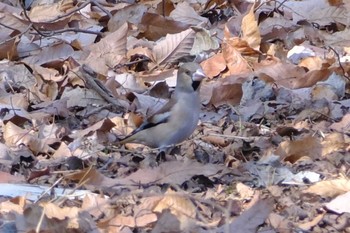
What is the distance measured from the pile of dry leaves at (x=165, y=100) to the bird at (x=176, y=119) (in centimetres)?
10

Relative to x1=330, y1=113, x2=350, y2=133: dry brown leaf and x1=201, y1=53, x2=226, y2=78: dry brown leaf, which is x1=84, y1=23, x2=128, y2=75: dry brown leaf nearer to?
x1=201, y1=53, x2=226, y2=78: dry brown leaf

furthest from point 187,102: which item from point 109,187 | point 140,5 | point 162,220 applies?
point 140,5

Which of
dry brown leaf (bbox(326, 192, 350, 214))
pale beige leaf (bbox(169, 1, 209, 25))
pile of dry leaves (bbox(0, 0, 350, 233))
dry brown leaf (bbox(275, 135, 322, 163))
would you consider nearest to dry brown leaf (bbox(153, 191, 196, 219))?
pile of dry leaves (bbox(0, 0, 350, 233))

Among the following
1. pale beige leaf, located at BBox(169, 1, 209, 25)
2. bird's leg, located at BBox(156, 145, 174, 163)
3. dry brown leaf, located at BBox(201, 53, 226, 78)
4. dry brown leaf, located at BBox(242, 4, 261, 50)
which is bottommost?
pale beige leaf, located at BBox(169, 1, 209, 25)

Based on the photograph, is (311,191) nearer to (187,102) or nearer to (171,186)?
(171,186)

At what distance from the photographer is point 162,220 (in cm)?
367

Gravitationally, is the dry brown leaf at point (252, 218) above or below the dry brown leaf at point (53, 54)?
above

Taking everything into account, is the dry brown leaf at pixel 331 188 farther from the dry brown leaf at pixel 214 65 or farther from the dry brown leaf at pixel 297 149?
the dry brown leaf at pixel 214 65

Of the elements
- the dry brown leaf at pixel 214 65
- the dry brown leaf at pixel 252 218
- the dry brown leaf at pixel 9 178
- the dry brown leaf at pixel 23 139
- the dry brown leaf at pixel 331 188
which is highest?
the dry brown leaf at pixel 252 218

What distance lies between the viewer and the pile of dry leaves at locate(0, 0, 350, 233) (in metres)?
3.93

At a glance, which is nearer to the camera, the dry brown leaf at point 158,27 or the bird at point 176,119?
the bird at point 176,119

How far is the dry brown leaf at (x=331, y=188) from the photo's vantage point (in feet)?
13.8

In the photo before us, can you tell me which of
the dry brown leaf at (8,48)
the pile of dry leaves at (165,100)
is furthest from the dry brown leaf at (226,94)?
the dry brown leaf at (8,48)

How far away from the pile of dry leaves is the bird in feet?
0.33
